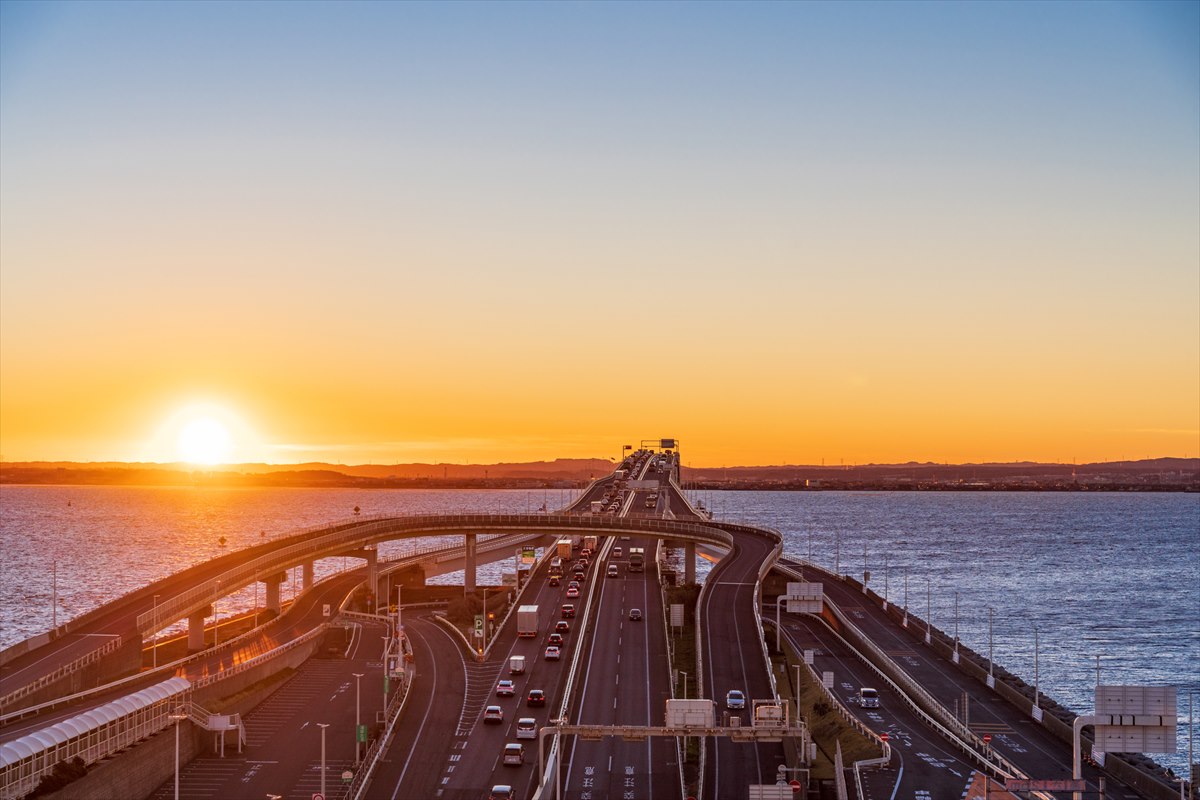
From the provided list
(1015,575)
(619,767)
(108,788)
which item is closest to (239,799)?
(108,788)

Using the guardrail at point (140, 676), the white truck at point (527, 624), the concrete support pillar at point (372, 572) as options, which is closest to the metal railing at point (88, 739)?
the guardrail at point (140, 676)

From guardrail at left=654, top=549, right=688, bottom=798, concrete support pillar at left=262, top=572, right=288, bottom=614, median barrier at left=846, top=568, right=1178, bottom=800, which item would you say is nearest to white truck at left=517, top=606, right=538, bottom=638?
guardrail at left=654, top=549, right=688, bottom=798

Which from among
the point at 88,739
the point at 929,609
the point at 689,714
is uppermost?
Answer: the point at 689,714

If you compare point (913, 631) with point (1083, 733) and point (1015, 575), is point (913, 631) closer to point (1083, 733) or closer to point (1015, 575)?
point (1083, 733)

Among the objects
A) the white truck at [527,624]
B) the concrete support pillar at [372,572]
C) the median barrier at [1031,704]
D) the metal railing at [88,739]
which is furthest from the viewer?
the concrete support pillar at [372,572]

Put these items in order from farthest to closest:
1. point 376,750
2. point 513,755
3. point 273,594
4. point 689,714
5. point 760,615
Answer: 1. point 273,594
2. point 760,615
3. point 376,750
4. point 513,755
5. point 689,714

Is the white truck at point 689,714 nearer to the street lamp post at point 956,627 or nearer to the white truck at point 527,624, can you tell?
the white truck at point 527,624

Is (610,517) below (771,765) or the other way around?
the other way around

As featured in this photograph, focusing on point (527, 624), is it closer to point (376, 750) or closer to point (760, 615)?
point (760, 615)

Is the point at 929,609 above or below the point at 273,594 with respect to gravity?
below

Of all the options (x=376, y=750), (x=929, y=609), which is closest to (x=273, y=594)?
(x=376, y=750)

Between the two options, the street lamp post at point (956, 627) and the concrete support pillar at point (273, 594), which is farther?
the concrete support pillar at point (273, 594)
